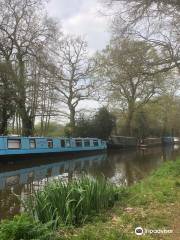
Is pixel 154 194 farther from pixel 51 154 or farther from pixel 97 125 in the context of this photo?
pixel 97 125

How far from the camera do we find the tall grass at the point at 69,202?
621 centimetres

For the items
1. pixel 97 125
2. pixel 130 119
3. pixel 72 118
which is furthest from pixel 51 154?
pixel 130 119

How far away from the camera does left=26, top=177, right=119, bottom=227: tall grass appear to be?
20.4 ft

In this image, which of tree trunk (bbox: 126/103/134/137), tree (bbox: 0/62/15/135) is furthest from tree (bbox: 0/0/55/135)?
tree trunk (bbox: 126/103/134/137)

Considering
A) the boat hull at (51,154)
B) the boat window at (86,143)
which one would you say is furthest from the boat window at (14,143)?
the boat window at (86,143)

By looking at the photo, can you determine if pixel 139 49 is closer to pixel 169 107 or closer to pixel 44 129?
pixel 44 129

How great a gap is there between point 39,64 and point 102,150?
12469 millimetres

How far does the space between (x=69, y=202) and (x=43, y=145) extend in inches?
830

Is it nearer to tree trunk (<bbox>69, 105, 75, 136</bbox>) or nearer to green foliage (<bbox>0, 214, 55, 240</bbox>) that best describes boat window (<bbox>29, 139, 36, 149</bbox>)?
tree trunk (<bbox>69, 105, 75, 136</bbox>)

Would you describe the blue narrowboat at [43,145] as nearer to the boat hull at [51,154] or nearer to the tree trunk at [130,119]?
the boat hull at [51,154]

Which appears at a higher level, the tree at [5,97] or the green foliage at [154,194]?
the tree at [5,97]

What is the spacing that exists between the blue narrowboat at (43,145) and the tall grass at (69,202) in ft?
50.4

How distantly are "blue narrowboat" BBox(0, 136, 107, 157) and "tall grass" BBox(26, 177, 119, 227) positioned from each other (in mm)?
15347

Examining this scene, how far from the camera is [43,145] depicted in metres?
27.3
